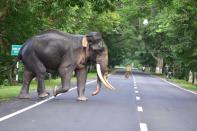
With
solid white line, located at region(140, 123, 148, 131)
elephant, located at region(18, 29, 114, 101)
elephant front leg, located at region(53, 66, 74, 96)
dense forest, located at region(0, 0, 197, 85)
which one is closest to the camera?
solid white line, located at region(140, 123, 148, 131)

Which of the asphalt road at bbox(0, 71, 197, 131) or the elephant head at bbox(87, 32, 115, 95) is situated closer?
the asphalt road at bbox(0, 71, 197, 131)

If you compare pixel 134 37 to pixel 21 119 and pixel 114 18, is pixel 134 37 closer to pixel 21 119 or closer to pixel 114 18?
pixel 114 18

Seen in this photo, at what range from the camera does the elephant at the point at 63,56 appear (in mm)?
22750

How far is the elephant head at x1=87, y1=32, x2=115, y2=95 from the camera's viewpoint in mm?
23016

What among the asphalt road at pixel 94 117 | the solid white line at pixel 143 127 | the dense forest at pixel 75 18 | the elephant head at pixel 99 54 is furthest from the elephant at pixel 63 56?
the solid white line at pixel 143 127

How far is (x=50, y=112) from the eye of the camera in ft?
56.7

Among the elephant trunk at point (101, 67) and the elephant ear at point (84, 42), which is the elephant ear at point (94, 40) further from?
the elephant trunk at point (101, 67)

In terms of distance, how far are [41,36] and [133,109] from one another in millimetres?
5512

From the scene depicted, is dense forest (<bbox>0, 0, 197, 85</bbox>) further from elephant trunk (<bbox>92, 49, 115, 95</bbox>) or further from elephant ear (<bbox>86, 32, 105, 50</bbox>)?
elephant trunk (<bbox>92, 49, 115, 95</bbox>)

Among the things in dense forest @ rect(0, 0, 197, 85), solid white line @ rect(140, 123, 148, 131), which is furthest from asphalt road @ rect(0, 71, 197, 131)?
dense forest @ rect(0, 0, 197, 85)

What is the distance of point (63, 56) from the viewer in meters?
22.8

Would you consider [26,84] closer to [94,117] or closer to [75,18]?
[94,117]

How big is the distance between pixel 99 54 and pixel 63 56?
1.47 meters

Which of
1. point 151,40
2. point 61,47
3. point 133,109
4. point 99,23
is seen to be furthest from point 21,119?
point 151,40
